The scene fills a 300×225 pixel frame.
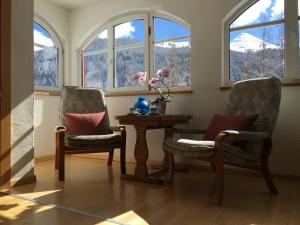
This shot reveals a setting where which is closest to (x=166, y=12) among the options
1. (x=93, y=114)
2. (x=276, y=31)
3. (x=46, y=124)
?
(x=276, y=31)

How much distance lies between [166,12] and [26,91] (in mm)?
1972

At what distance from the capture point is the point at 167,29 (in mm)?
3490

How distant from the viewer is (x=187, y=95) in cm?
320

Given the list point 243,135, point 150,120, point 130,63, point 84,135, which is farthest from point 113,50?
point 243,135

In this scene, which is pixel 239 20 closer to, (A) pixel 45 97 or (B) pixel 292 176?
(B) pixel 292 176

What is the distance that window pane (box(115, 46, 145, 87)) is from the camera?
12.1 feet

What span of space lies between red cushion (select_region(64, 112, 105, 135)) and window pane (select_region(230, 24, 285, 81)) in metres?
1.63

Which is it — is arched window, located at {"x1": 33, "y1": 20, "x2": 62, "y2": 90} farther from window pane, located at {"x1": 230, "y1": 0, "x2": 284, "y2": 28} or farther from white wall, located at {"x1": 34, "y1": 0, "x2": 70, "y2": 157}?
window pane, located at {"x1": 230, "y1": 0, "x2": 284, "y2": 28}

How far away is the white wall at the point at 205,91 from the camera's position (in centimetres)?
266

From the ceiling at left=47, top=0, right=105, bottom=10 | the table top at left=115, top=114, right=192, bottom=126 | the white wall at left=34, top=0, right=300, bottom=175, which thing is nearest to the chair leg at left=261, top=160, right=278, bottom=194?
the white wall at left=34, top=0, right=300, bottom=175

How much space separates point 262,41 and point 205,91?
82cm

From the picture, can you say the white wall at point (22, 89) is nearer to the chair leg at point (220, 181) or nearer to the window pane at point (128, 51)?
the window pane at point (128, 51)

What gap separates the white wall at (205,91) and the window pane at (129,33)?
20 centimetres

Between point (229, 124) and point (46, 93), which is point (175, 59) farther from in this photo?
point (46, 93)
